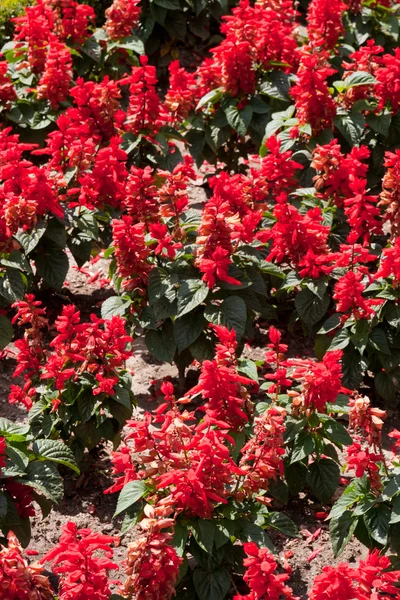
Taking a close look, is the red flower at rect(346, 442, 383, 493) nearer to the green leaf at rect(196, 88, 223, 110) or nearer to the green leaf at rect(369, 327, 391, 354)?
the green leaf at rect(369, 327, 391, 354)

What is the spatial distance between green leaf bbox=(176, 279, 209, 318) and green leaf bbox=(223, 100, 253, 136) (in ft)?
6.73

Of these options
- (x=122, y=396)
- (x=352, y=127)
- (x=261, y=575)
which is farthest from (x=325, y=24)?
(x=261, y=575)

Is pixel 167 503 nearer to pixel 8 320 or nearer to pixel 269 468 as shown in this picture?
pixel 269 468

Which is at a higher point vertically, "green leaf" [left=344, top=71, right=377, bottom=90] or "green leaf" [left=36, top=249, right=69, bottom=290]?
"green leaf" [left=344, top=71, right=377, bottom=90]

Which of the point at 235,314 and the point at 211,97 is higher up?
the point at 211,97

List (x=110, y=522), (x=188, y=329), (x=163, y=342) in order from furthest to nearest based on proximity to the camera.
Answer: (x=163, y=342)
(x=188, y=329)
(x=110, y=522)

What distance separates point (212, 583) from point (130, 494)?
20.8 inches

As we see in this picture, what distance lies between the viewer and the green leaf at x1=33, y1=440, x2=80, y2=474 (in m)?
4.91

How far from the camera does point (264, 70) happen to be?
7973 millimetres

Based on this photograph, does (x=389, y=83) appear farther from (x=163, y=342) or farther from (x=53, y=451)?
(x=53, y=451)

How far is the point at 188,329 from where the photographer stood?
19.2 ft

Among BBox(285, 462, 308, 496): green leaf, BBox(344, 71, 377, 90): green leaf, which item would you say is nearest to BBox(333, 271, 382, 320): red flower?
BBox(285, 462, 308, 496): green leaf

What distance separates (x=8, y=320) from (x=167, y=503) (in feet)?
7.31

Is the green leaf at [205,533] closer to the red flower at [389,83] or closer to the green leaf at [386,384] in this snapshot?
the green leaf at [386,384]
